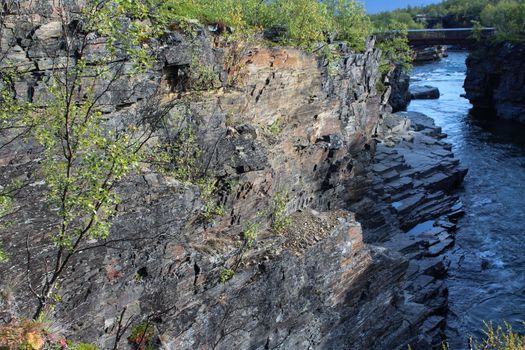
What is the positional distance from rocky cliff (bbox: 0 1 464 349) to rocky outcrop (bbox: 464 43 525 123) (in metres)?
63.3

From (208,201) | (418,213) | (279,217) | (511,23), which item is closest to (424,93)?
(511,23)

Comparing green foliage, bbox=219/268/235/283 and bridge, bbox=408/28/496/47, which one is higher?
bridge, bbox=408/28/496/47

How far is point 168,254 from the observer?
1811 cm

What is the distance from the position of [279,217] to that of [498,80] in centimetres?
8355

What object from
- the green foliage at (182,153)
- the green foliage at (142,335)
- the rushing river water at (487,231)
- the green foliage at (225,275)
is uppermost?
the green foliage at (182,153)

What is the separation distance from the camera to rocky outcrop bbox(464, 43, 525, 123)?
86062mm

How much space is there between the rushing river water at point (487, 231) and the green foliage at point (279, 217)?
49.8 feet

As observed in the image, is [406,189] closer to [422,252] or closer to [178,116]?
[422,252]

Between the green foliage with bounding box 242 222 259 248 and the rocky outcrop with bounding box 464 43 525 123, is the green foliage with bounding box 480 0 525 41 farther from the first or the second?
the green foliage with bounding box 242 222 259 248

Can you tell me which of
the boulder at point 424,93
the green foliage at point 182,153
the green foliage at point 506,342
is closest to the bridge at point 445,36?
the boulder at point 424,93

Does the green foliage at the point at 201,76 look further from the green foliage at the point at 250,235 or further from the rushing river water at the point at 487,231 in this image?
the rushing river water at the point at 487,231

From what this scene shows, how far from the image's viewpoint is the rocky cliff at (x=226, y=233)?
15.7 meters

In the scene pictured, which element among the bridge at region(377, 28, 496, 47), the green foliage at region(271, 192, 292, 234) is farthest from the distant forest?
the green foliage at region(271, 192, 292, 234)

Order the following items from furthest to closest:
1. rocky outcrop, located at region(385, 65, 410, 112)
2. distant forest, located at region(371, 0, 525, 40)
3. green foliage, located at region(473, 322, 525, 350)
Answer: distant forest, located at region(371, 0, 525, 40)
rocky outcrop, located at region(385, 65, 410, 112)
green foliage, located at region(473, 322, 525, 350)
